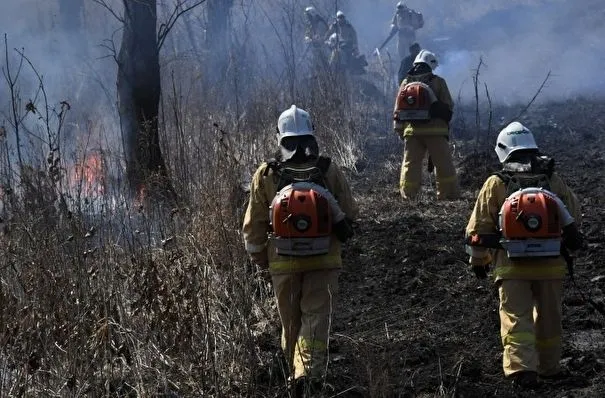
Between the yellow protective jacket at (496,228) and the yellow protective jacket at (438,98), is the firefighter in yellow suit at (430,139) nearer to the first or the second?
the yellow protective jacket at (438,98)

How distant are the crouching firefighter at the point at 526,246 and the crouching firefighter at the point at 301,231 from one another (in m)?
0.75

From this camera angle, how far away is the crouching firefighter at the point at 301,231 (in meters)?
5.01

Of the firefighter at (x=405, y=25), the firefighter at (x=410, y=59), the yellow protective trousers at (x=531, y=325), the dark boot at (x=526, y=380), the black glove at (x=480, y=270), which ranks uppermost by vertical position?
the firefighter at (x=405, y=25)

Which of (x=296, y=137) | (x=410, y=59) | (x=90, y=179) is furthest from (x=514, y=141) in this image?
(x=410, y=59)

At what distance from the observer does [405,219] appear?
9078 millimetres

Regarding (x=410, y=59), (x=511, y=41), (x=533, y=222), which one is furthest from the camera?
(x=511, y=41)

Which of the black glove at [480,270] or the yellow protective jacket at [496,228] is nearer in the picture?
the yellow protective jacket at [496,228]

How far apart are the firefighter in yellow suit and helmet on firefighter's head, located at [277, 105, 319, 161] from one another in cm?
435

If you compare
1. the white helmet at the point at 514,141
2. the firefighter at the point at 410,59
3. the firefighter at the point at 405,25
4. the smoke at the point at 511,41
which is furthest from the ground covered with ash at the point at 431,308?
the firefighter at the point at 405,25

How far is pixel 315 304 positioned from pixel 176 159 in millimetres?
3141

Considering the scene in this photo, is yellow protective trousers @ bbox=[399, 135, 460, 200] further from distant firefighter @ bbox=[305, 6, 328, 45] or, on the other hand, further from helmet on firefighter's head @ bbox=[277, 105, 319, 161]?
distant firefighter @ bbox=[305, 6, 328, 45]

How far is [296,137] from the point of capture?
5281 mm

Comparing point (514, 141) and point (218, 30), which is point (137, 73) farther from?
point (218, 30)

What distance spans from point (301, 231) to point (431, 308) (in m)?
1.82
